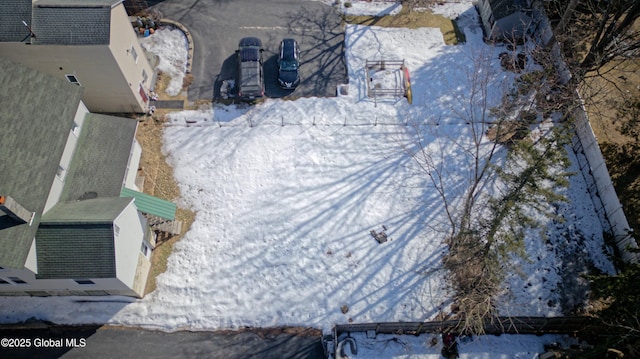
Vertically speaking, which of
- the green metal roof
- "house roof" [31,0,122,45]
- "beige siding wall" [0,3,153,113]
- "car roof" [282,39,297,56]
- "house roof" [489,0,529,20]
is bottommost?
the green metal roof

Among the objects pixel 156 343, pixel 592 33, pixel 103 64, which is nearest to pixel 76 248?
pixel 156 343

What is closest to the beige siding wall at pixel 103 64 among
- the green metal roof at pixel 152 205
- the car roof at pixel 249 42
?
the car roof at pixel 249 42

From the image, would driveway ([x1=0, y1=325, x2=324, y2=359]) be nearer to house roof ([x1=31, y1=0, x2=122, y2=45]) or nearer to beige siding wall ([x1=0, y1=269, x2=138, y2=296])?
beige siding wall ([x1=0, y1=269, x2=138, y2=296])

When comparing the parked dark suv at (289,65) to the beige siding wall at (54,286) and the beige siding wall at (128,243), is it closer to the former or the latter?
the beige siding wall at (128,243)

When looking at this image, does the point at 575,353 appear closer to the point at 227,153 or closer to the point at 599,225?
the point at 599,225

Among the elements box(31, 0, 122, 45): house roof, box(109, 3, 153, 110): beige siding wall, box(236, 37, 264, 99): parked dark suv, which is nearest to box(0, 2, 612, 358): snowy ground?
box(236, 37, 264, 99): parked dark suv
